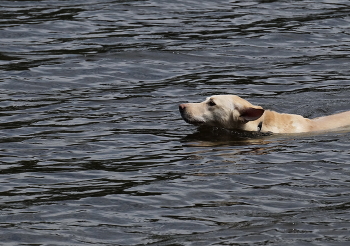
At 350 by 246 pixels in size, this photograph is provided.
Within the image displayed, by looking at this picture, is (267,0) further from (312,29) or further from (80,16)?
(80,16)

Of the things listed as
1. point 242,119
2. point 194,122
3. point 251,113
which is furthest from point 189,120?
point 251,113

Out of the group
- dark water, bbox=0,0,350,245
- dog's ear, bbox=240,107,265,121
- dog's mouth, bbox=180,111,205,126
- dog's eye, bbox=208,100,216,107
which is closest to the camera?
dark water, bbox=0,0,350,245

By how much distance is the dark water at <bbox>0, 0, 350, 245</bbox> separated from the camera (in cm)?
883

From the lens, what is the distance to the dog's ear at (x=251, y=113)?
42.0 ft

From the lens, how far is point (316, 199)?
9.51 meters

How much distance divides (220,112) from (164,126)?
94cm

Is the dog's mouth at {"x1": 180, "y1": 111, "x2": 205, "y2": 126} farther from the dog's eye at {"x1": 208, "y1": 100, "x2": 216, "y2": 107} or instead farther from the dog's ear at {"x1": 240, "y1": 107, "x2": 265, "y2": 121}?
the dog's ear at {"x1": 240, "y1": 107, "x2": 265, "y2": 121}

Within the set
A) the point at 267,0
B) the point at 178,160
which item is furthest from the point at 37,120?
the point at 267,0

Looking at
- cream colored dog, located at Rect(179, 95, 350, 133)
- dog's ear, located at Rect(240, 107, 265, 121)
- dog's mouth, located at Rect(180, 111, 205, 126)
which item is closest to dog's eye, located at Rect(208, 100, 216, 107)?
cream colored dog, located at Rect(179, 95, 350, 133)

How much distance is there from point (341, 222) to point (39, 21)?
13.9 metres

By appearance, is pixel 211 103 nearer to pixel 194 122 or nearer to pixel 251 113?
pixel 194 122

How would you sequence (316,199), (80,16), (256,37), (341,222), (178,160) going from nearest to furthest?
1. (341,222)
2. (316,199)
3. (178,160)
4. (256,37)
5. (80,16)

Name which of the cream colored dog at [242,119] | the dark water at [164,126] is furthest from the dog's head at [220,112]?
the dark water at [164,126]

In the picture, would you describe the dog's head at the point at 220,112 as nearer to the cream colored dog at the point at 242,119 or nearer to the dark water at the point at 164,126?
the cream colored dog at the point at 242,119
